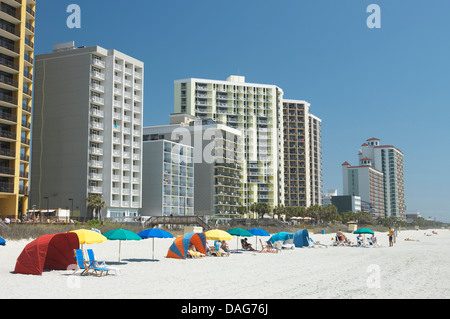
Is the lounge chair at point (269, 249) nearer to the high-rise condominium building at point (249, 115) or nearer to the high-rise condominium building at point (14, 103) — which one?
the high-rise condominium building at point (14, 103)

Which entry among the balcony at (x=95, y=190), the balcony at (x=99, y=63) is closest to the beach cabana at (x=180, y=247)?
the balcony at (x=95, y=190)

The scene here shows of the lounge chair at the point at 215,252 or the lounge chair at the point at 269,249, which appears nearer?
the lounge chair at the point at 215,252

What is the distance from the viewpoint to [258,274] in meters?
19.8

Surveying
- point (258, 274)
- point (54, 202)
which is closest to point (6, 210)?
point (54, 202)

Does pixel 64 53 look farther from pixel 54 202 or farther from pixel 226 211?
pixel 226 211

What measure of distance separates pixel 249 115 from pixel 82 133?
5037cm

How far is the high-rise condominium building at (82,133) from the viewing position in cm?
7375

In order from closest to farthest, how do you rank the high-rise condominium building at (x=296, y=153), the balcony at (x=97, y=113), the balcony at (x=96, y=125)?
the balcony at (x=96, y=125) → the balcony at (x=97, y=113) → the high-rise condominium building at (x=296, y=153)

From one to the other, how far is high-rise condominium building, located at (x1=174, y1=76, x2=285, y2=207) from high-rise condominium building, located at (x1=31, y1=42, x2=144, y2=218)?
33648 mm

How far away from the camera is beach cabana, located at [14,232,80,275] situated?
18594 millimetres

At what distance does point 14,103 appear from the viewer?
184 feet

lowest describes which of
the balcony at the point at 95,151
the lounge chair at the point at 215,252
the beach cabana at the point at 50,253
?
the lounge chair at the point at 215,252

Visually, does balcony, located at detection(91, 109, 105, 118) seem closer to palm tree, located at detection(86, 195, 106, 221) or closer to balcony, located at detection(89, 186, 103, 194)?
balcony, located at detection(89, 186, 103, 194)

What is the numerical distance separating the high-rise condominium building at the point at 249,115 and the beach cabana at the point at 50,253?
90.2 m
